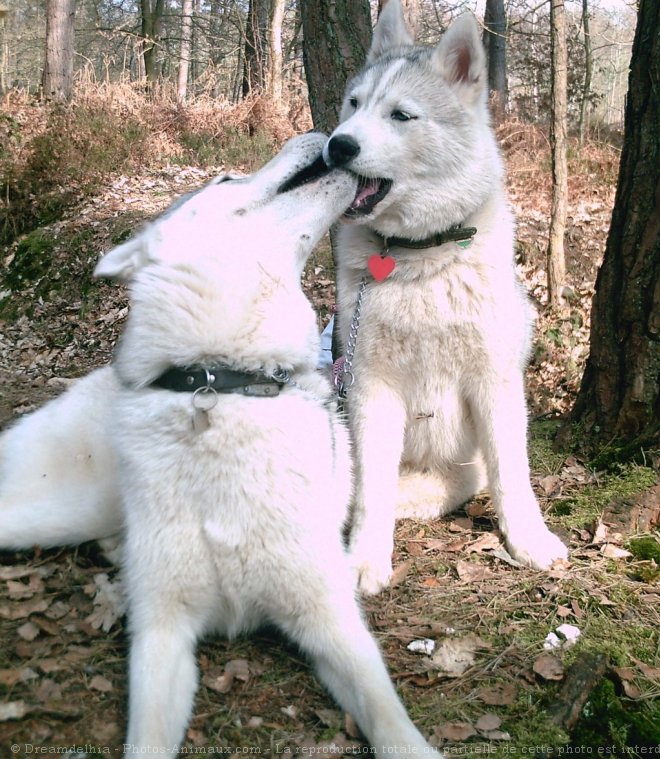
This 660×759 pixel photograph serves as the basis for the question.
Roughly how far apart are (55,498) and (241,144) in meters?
8.44

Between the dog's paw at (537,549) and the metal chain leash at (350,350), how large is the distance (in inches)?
38.8

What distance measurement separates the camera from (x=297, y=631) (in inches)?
81.8

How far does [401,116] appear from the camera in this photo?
2893 millimetres

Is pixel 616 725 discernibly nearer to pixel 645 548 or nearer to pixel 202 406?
pixel 645 548

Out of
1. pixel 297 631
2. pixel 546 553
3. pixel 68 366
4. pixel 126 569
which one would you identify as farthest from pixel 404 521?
pixel 68 366

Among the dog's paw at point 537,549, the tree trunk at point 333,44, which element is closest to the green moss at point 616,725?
the dog's paw at point 537,549

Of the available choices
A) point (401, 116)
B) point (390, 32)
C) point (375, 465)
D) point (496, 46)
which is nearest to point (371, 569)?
point (375, 465)

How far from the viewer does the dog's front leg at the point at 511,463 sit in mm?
2859

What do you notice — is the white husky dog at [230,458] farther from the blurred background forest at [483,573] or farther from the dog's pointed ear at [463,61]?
the dog's pointed ear at [463,61]

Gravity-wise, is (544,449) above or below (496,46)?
below

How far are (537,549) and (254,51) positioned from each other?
12611 millimetres

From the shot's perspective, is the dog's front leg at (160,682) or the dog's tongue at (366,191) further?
the dog's tongue at (366,191)

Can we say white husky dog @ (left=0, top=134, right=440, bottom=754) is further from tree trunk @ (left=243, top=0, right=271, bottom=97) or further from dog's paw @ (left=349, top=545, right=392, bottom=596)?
tree trunk @ (left=243, top=0, right=271, bottom=97)

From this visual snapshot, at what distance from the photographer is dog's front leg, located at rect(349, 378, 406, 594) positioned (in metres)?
2.78
